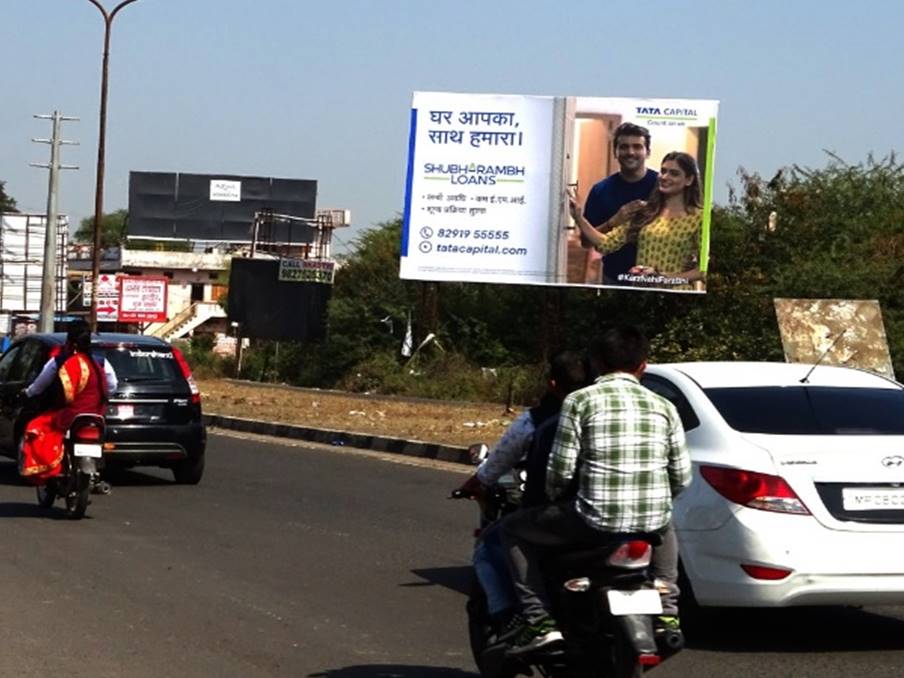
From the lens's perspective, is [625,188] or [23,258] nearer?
[625,188]

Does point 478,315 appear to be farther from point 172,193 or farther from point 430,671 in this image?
point 172,193

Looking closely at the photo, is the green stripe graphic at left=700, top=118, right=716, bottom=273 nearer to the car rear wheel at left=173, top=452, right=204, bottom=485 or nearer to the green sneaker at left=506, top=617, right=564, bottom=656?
the car rear wheel at left=173, top=452, right=204, bottom=485

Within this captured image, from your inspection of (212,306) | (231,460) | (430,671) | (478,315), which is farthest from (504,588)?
(212,306)

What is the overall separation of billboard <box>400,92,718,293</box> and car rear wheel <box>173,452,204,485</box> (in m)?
19.5

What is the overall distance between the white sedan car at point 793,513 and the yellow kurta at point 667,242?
26831 millimetres

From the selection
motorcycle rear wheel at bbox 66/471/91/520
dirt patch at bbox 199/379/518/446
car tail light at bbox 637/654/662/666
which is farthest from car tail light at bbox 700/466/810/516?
dirt patch at bbox 199/379/518/446

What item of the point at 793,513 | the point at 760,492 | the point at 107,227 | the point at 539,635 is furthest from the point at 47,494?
the point at 107,227

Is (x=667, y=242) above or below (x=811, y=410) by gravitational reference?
above

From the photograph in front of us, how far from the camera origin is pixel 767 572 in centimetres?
801

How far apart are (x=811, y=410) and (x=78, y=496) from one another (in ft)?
23.2

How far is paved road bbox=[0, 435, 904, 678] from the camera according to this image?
316 inches

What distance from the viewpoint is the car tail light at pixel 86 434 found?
13.5m

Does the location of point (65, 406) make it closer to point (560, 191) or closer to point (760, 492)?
point (760, 492)

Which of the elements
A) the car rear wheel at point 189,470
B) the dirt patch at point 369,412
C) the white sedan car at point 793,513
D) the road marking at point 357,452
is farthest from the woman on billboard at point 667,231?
the white sedan car at point 793,513
